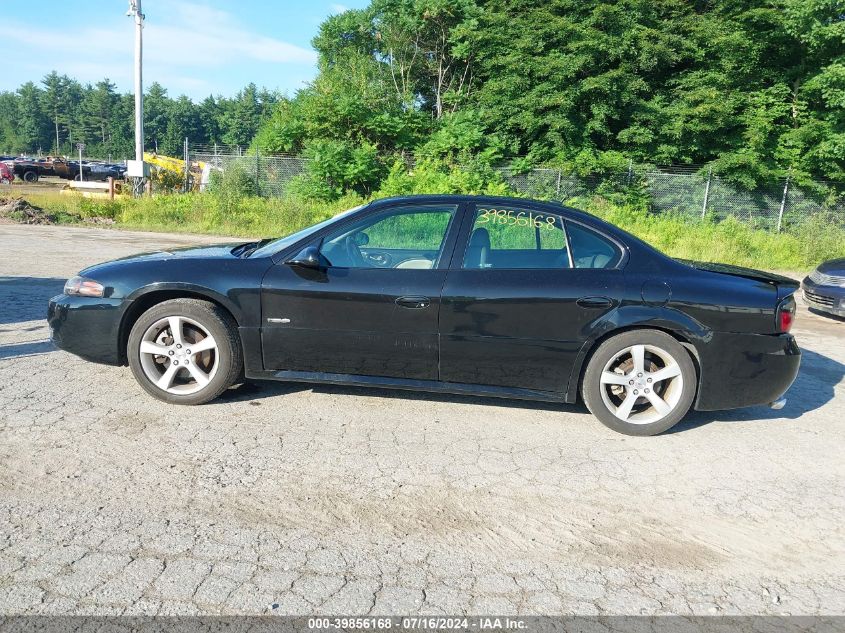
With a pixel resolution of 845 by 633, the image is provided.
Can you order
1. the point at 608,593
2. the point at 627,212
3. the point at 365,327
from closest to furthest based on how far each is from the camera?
the point at 608,593, the point at 365,327, the point at 627,212

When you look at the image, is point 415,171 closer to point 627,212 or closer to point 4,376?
point 627,212

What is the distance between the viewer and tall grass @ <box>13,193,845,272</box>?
1709cm

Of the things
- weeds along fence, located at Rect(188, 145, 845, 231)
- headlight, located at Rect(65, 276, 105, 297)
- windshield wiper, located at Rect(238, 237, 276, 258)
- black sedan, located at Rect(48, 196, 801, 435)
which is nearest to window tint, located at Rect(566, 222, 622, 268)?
black sedan, located at Rect(48, 196, 801, 435)

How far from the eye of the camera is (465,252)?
453 cm

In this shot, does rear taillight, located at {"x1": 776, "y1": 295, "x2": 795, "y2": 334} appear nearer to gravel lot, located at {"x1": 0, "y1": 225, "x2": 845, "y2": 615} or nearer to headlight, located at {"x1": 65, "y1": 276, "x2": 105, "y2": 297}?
gravel lot, located at {"x1": 0, "y1": 225, "x2": 845, "y2": 615}

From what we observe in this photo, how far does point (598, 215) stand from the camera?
20.4 metres

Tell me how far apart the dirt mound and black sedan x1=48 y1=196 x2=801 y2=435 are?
17722 millimetres

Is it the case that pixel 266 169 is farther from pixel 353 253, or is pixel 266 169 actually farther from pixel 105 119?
pixel 105 119

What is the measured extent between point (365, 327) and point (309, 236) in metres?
0.81

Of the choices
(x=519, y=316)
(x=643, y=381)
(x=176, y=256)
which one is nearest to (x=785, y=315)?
(x=643, y=381)

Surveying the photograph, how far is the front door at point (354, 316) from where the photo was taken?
4.41m

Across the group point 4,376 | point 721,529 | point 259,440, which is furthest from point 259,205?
point 721,529

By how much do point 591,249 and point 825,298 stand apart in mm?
6706

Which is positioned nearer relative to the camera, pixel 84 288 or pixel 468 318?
pixel 468 318
